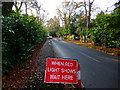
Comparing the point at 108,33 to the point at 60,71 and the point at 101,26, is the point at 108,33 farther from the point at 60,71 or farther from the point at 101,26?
the point at 60,71

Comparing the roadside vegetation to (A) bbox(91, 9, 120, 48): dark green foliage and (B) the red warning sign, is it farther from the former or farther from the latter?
(B) the red warning sign

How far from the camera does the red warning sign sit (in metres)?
3.59

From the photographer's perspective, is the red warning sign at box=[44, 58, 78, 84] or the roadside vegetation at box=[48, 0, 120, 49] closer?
the red warning sign at box=[44, 58, 78, 84]

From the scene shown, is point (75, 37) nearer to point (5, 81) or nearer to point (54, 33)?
point (54, 33)

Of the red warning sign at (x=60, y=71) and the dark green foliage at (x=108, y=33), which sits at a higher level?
the dark green foliage at (x=108, y=33)

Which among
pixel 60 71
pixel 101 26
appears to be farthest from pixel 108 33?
pixel 60 71

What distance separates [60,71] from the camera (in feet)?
11.9

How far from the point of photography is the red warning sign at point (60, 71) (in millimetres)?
3586

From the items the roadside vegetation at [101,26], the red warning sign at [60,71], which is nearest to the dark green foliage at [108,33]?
the roadside vegetation at [101,26]

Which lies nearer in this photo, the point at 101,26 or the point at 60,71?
the point at 60,71

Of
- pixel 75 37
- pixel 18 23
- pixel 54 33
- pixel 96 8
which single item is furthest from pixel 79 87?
pixel 54 33

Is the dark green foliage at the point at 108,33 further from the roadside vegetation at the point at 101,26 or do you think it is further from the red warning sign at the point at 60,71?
the red warning sign at the point at 60,71

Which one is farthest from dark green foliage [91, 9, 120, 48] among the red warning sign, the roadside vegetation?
the red warning sign

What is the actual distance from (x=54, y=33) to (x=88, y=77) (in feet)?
251
